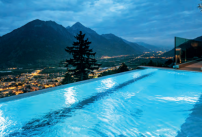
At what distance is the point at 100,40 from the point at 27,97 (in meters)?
80.5

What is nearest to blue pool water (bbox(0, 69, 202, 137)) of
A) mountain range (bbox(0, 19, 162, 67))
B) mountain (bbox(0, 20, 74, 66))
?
Answer: mountain range (bbox(0, 19, 162, 67))

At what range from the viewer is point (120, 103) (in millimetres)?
3207

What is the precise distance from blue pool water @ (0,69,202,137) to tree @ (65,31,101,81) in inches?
442

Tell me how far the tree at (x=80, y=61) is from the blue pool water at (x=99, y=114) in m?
11.2

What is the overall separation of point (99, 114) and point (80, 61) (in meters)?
12.7

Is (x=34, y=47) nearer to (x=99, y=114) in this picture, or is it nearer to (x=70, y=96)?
(x=70, y=96)

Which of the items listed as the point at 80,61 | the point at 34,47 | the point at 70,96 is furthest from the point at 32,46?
the point at 70,96

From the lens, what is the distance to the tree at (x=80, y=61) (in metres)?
14.9

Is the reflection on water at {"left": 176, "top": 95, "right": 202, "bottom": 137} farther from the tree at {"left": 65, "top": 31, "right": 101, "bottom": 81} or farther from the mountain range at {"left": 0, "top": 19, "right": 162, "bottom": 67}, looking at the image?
the mountain range at {"left": 0, "top": 19, "right": 162, "bottom": 67}

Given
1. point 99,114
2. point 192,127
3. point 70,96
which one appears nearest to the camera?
point 192,127

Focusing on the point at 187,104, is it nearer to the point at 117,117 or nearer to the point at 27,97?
the point at 117,117

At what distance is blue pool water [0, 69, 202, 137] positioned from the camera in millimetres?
2055

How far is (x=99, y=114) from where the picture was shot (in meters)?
2.68

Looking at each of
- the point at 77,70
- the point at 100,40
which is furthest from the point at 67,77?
the point at 100,40
